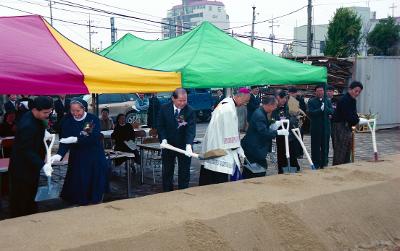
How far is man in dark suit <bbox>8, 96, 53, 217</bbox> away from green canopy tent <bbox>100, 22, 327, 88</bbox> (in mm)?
2205

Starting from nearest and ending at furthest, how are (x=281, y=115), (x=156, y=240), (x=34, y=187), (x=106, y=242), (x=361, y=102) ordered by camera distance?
(x=106, y=242)
(x=156, y=240)
(x=34, y=187)
(x=281, y=115)
(x=361, y=102)

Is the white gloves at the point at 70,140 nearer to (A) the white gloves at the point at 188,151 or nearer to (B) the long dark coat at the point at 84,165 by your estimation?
(B) the long dark coat at the point at 84,165

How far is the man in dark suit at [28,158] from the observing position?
4703 millimetres

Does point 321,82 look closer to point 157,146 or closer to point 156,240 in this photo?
point 157,146

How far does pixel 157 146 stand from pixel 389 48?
25.1m

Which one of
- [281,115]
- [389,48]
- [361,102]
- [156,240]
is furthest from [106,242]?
[389,48]

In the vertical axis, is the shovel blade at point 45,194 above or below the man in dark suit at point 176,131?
below

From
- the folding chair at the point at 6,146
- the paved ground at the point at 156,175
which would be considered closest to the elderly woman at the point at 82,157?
the paved ground at the point at 156,175

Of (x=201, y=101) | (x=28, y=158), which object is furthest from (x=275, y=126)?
(x=201, y=101)

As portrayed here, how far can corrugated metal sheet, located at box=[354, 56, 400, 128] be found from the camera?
15227 millimetres

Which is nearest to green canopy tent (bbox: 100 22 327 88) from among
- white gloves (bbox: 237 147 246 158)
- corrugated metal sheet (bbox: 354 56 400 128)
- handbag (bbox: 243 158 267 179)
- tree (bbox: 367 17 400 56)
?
white gloves (bbox: 237 147 246 158)

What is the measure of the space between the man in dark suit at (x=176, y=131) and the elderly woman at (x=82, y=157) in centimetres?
110

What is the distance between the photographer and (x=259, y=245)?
140 inches

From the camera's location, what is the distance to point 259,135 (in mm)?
Answer: 6344
